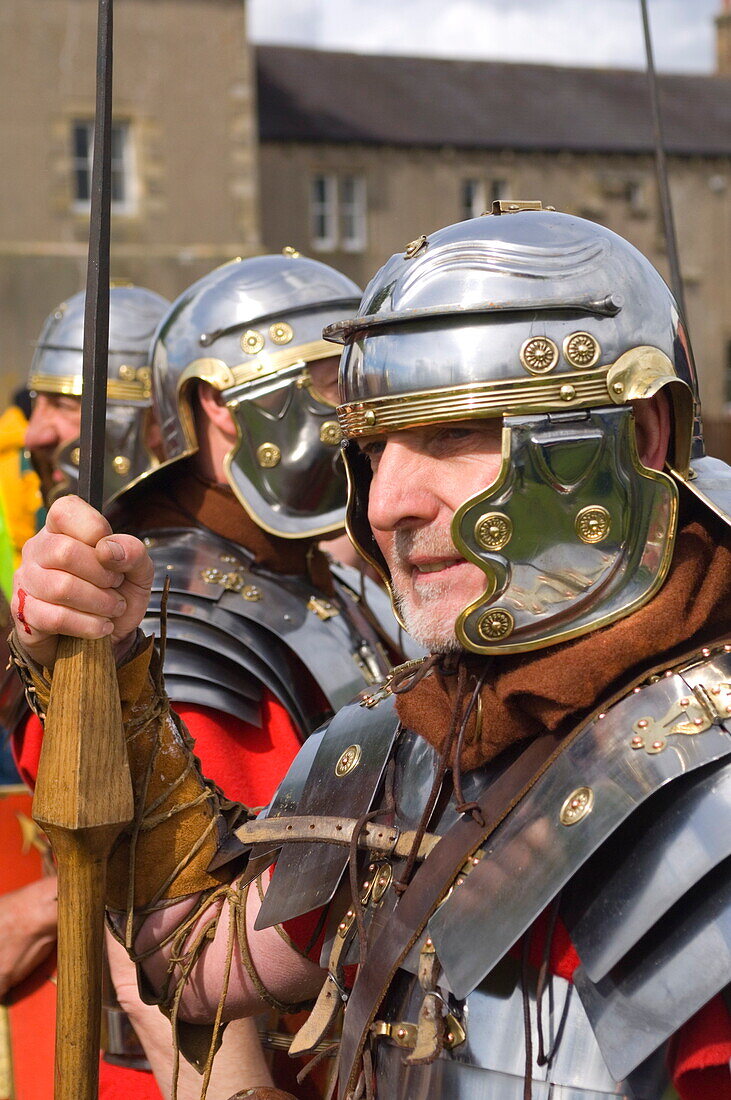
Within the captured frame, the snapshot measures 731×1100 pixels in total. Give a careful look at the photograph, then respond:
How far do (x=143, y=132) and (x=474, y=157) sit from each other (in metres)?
8.62

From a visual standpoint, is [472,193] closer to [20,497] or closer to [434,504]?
[20,497]

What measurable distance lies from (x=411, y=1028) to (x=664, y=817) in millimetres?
447

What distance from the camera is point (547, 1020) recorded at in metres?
1.73

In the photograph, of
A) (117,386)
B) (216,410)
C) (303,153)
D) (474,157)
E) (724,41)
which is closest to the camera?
(216,410)

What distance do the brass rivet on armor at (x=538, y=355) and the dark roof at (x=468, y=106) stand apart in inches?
1061

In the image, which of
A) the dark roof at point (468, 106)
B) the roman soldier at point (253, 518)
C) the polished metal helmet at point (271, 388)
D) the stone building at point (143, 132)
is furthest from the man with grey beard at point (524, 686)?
the dark roof at point (468, 106)

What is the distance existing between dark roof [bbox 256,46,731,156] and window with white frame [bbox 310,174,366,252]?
860mm

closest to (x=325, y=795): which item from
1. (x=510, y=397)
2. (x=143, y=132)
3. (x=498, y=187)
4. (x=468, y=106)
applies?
(x=510, y=397)

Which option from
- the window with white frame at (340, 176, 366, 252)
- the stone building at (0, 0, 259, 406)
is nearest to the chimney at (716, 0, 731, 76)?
the window with white frame at (340, 176, 366, 252)

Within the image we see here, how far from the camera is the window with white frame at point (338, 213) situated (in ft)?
91.6

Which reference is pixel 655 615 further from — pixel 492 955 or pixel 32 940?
pixel 32 940

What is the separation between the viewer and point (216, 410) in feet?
11.3

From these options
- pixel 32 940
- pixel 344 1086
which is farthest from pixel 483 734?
pixel 32 940

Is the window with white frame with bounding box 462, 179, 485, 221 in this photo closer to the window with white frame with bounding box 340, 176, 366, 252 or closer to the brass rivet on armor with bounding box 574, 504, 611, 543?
the window with white frame with bounding box 340, 176, 366, 252
